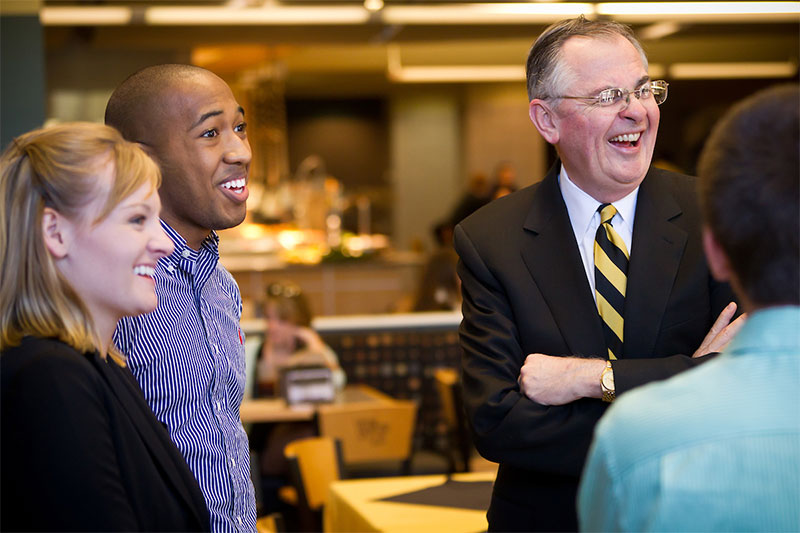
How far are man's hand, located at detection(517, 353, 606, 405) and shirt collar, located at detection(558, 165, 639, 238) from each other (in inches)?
11.7

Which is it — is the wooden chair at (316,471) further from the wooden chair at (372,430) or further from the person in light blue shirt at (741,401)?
the person in light blue shirt at (741,401)

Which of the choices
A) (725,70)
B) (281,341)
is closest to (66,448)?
(281,341)

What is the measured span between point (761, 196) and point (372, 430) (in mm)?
3632

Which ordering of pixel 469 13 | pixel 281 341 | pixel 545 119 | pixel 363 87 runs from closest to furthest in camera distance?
pixel 545 119 → pixel 281 341 → pixel 469 13 → pixel 363 87

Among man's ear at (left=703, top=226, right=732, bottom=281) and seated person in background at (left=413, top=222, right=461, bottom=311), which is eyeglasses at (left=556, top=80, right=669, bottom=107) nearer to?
man's ear at (left=703, top=226, right=732, bottom=281)

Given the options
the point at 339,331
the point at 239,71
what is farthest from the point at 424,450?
the point at 239,71

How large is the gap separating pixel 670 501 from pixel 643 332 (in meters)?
0.85

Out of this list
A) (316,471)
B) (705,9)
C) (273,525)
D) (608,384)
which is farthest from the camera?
(705,9)

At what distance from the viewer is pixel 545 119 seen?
1960mm

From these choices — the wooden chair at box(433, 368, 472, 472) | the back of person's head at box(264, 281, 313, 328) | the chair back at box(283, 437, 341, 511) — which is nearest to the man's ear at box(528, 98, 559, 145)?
the chair back at box(283, 437, 341, 511)

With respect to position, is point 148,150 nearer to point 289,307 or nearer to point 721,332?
point 721,332

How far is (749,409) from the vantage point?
970 millimetres

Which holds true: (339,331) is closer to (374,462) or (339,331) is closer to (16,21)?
(374,462)

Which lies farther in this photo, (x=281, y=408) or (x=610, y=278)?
(x=281, y=408)
